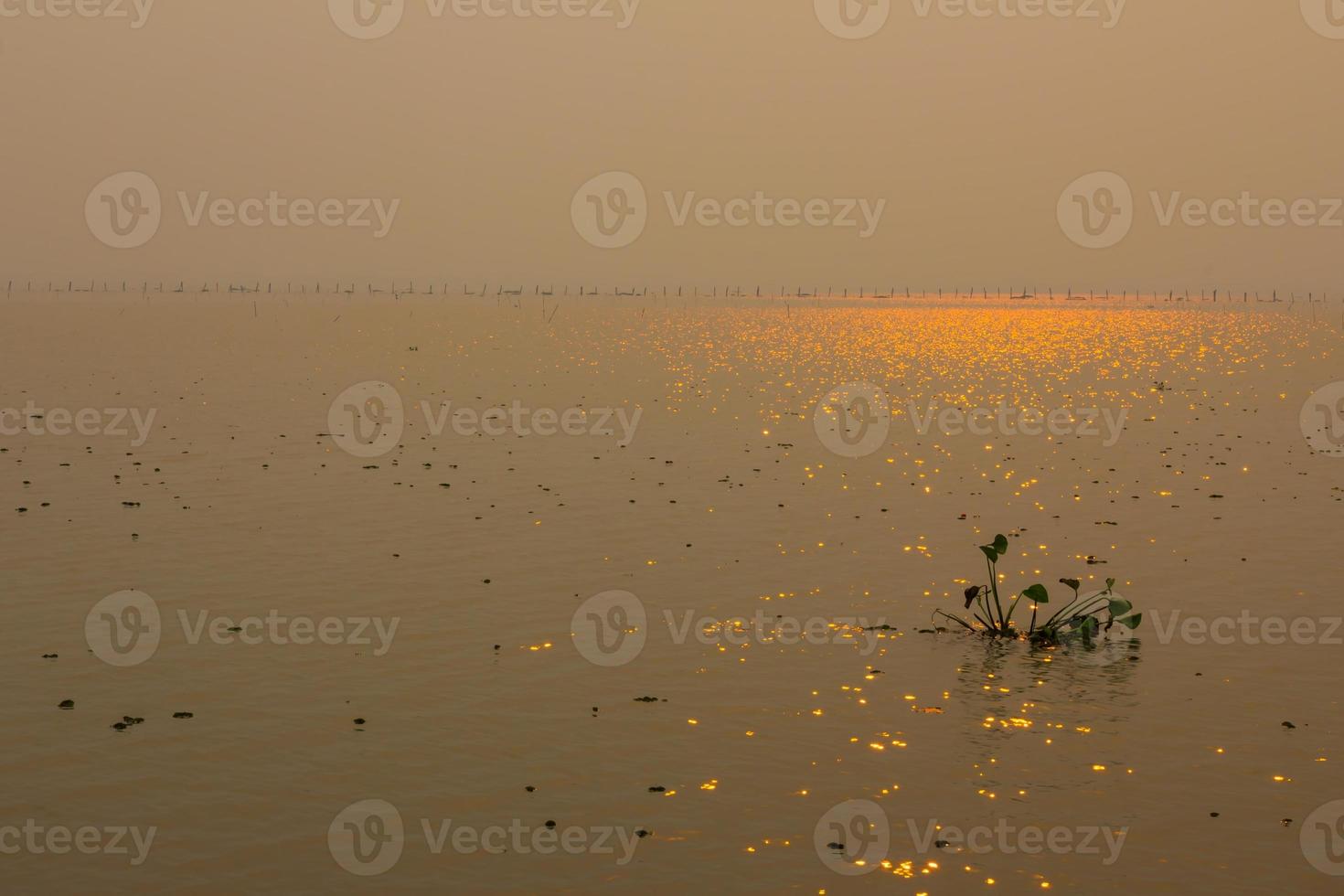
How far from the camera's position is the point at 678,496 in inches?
1403

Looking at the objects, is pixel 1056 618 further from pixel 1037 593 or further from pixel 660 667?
pixel 660 667

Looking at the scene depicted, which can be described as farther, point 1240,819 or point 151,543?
point 151,543

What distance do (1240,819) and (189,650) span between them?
48.8 ft

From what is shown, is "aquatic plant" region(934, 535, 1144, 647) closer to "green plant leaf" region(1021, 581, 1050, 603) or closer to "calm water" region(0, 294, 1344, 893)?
"green plant leaf" region(1021, 581, 1050, 603)

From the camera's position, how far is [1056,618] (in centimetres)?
2170

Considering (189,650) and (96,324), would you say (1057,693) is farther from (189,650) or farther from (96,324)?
(96,324)

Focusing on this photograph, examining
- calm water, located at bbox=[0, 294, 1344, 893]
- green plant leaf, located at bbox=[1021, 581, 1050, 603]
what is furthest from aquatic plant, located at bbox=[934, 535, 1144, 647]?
calm water, located at bbox=[0, 294, 1344, 893]

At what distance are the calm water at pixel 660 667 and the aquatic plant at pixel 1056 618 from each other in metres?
0.57

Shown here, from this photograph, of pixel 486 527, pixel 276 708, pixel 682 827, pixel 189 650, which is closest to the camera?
pixel 682 827

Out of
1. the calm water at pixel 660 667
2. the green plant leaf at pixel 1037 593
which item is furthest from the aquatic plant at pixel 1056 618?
the calm water at pixel 660 667

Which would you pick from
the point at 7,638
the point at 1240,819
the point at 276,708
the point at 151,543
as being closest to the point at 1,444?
the point at 151,543

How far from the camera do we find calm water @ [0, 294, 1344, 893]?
13.8m

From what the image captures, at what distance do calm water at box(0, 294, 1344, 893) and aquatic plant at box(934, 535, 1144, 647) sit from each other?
0.57 meters

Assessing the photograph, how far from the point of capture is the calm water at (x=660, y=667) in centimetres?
1378
